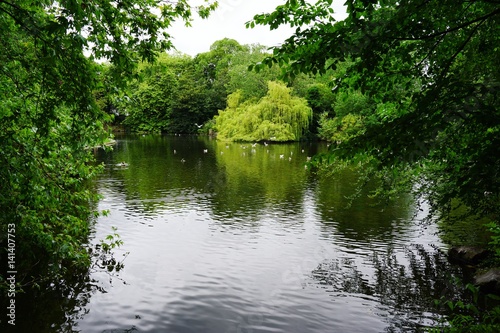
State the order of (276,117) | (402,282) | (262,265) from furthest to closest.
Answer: (276,117) < (262,265) < (402,282)

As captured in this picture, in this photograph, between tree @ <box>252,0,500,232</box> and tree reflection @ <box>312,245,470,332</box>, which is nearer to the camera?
tree @ <box>252,0,500,232</box>

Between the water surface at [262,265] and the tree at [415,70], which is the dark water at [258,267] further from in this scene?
the tree at [415,70]

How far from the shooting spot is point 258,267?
11.6 metres

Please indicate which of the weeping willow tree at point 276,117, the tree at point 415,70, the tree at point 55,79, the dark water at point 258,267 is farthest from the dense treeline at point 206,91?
the tree at point 415,70

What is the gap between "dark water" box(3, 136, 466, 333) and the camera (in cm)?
859

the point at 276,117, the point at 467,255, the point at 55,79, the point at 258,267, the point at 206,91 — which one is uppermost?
the point at 206,91

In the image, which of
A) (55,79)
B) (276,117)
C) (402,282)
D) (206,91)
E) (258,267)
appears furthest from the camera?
(206,91)

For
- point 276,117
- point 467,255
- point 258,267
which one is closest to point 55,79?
point 258,267

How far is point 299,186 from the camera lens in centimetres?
2400

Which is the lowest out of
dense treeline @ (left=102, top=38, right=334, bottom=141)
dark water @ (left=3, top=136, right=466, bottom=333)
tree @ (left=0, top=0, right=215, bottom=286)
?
dark water @ (left=3, top=136, right=466, bottom=333)

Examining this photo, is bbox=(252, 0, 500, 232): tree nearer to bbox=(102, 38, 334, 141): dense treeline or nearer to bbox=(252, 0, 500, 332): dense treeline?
bbox=(252, 0, 500, 332): dense treeline

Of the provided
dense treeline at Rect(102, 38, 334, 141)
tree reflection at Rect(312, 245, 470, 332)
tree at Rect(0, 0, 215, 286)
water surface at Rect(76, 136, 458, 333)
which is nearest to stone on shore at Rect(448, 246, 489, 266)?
tree reflection at Rect(312, 245, 470, 332)

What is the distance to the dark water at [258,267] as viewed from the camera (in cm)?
859

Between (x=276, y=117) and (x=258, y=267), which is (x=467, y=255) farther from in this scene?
(x=276, y=117)
